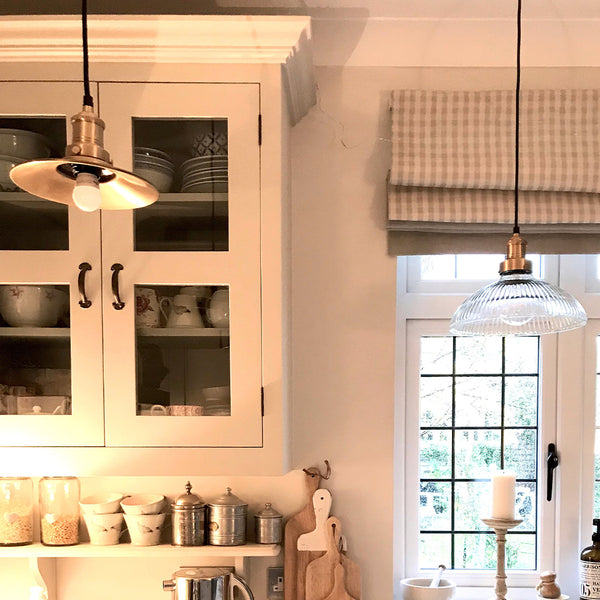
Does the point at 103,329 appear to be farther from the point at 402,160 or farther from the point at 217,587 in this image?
the point at 402,160

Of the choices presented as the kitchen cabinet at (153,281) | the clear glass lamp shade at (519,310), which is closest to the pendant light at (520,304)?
the clear glass lamp shade at (519,310)

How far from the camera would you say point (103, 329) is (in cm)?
146

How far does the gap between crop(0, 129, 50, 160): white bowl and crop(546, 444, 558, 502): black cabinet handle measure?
157cm

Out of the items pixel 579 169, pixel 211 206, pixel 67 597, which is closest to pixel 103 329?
pixel 211 206

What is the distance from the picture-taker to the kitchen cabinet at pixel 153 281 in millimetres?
1454

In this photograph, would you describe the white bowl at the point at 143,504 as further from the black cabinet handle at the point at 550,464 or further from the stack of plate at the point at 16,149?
the black cabinet handle at the point at 550,464

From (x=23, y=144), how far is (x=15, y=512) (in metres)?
0.89

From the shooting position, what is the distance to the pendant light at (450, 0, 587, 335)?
4.41 ft

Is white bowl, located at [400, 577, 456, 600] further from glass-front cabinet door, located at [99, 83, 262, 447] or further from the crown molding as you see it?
the crown molding

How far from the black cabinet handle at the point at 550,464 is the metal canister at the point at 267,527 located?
80 cm

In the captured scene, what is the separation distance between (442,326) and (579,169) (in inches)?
22.5

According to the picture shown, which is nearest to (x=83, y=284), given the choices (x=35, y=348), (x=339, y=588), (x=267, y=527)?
(x=35, y=348)

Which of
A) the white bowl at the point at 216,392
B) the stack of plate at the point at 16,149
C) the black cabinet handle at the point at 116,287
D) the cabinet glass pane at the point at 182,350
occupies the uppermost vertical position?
the stack of plate at the point at 16,149

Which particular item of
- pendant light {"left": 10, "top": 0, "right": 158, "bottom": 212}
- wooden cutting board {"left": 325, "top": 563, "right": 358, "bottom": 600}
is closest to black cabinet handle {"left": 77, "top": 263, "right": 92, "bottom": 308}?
pendant light {"left": 10, "top": 0, "right": 158, "bottom": 212}
